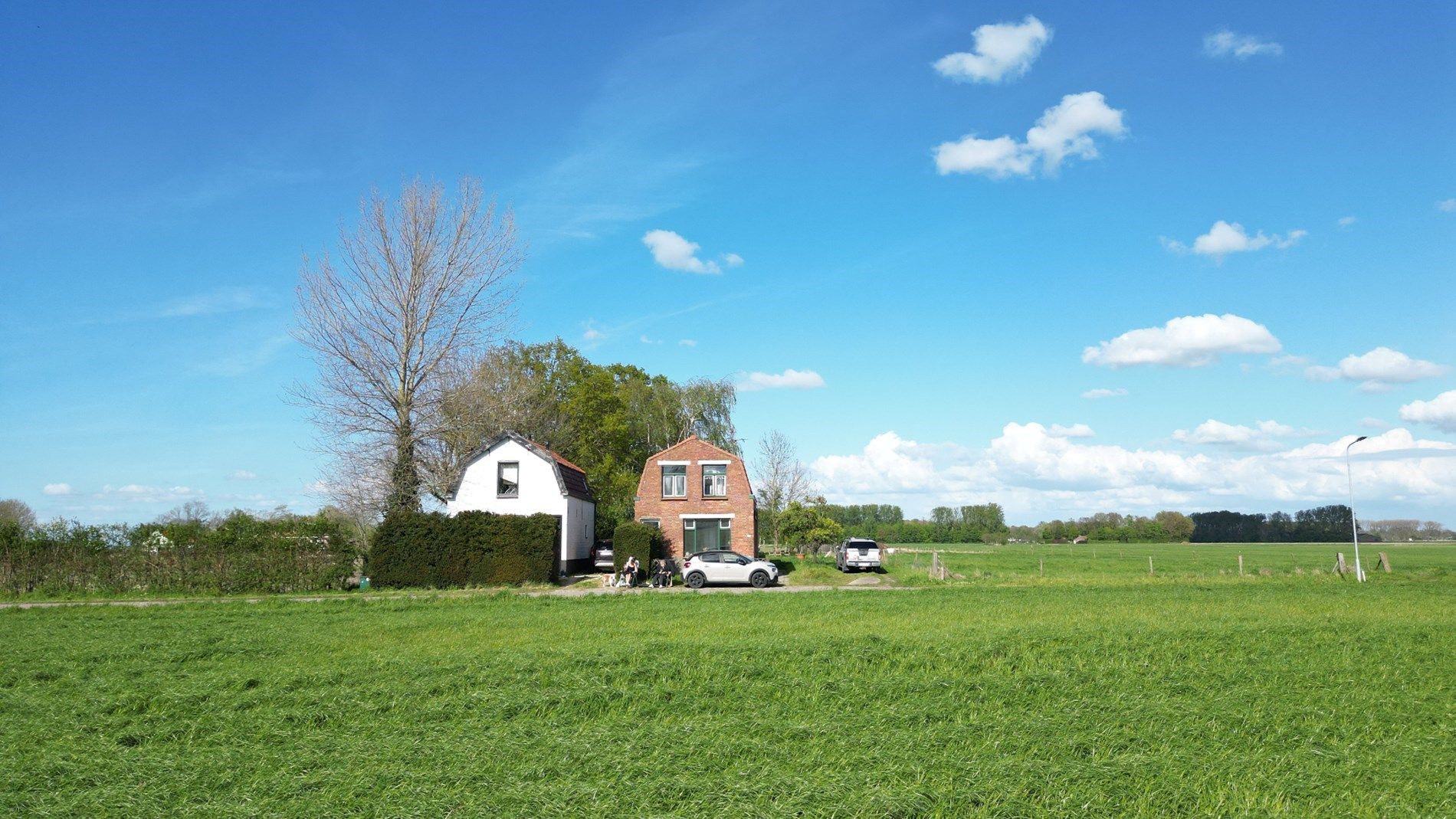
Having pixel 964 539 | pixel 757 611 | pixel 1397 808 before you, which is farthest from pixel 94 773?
pixel 964 539

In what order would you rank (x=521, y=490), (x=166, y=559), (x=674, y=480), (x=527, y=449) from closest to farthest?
(x=166, y=559) → (x=521, y=490) → (x=527, y=449) → (x=674, y=480)

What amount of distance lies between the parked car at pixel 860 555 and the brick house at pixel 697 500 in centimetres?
436

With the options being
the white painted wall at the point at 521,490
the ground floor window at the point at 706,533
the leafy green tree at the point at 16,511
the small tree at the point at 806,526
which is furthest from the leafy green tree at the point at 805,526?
the leafy green tree at the point at 16,511

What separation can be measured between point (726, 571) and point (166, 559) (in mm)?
19296

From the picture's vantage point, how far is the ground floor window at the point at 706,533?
37.1 metres

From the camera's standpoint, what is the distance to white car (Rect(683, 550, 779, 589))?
30.0 meters

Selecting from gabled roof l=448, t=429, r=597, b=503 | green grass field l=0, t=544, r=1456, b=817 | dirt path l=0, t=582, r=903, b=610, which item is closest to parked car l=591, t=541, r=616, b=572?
gabled roof l=448, t=429, r=597, b=503

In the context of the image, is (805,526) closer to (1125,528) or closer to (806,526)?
(806,526)

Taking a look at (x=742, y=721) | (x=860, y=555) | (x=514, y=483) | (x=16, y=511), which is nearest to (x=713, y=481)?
(x=860, y=555)

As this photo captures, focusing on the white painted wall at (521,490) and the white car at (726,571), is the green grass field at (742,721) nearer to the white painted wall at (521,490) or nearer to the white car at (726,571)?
the white car at (726,571)

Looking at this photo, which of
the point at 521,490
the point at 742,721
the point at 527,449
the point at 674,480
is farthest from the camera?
the point at 674,480

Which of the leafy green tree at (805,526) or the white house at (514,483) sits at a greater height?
the white house at (514,483)

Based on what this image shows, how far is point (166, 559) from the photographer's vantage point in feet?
94.3

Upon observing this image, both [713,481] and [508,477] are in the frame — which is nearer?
[508,477]
